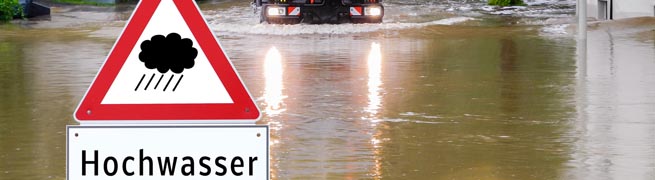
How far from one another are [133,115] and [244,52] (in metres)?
19.2

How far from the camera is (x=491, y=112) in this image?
1346cm

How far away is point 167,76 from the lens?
4.84m

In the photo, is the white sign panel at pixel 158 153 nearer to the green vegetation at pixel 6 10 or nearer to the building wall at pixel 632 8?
the building wall at pixel 632 8

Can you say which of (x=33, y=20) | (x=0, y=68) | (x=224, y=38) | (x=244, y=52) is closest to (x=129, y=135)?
(x=0, y=68)

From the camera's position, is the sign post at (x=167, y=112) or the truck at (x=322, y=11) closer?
the sign post at (x=167, y=112)

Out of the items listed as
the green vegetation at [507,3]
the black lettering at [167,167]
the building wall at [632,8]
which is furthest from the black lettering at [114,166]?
the green vegetation at [507,3]

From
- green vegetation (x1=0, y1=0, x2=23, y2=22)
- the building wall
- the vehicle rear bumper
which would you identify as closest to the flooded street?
the building wall

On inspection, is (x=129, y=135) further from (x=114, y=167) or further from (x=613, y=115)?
(x=613, y=115)

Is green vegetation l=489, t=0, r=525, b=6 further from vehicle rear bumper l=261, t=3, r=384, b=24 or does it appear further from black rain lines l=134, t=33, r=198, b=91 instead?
black rain lines l=134, t=33, r=198, b=91

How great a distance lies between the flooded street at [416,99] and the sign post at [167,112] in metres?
4.36

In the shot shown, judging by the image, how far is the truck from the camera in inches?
1304

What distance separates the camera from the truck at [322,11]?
A: 1304 inches

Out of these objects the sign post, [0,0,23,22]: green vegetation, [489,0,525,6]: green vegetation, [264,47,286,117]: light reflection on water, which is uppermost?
the sign post

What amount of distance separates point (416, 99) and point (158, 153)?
408 inches
